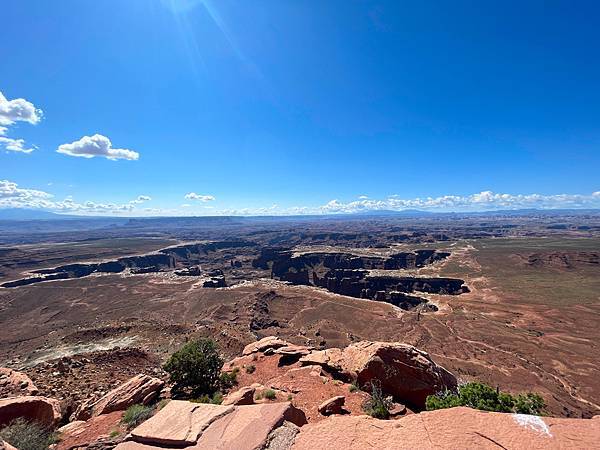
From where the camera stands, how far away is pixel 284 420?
816cm

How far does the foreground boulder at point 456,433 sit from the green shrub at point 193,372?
11.6 metres

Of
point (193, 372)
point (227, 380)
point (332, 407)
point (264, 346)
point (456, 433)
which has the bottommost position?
point (264, 346)

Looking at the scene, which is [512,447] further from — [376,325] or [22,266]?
[22,266]

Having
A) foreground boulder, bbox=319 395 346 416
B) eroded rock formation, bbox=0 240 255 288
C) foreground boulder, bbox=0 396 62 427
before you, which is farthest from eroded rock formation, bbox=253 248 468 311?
foreground boulder, bbox=0 396 62 427

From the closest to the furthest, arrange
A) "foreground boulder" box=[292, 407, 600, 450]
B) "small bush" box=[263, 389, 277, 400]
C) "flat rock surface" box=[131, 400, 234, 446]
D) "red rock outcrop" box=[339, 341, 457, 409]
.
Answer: "foreground boulder" box=[292, 407, 600, 450], "flat rock surface" box=[131, 400, 234, 446], "small bush" box=[263, 389, 277, 400], "red rock outcrop" box=[339, 341, 457, 409]

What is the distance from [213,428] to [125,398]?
1026cm

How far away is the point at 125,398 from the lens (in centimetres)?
1545

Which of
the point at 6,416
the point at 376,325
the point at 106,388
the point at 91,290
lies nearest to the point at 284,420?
the point at 6,416

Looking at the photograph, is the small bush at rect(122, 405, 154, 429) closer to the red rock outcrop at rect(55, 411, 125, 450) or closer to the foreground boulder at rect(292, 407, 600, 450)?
the red rock outcrop at rect(55, 411, 125, 450)

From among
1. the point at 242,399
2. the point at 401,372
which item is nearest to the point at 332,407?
the point at 242,399

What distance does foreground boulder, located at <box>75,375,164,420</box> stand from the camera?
1506cm

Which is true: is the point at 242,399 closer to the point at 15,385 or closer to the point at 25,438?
the point at 25,438

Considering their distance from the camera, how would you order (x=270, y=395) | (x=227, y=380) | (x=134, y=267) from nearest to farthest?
(x=270, y=395), (x=227, y=380), (x=134, y=267)

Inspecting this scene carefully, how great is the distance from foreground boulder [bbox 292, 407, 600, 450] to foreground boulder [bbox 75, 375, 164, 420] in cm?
1196
